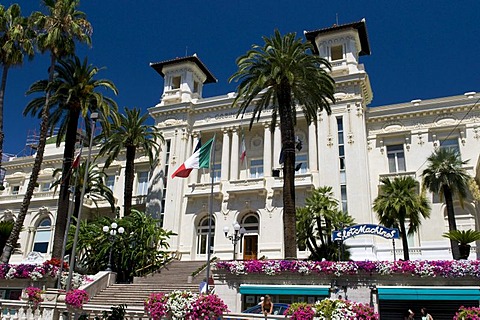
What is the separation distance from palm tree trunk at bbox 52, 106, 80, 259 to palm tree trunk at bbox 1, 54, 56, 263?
1885 mm

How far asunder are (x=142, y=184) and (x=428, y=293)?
106 ft

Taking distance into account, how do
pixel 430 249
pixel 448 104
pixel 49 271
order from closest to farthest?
1. pixel 49 271
2. pixel 430 249
3. pixel 448 104

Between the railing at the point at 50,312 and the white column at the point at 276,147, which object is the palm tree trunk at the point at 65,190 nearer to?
the railing at the point at 50,312

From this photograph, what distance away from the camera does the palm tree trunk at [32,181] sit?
24.6m

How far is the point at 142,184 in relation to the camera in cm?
4469

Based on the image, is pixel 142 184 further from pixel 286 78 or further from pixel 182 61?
pixel 286 78

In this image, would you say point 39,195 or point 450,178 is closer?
point 450,178

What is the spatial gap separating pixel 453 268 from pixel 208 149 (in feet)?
47.9

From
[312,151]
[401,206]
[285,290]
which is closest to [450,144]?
[401,206]

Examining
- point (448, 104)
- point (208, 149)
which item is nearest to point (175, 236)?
point (208, 149)

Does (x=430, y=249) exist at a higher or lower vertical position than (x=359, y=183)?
lower

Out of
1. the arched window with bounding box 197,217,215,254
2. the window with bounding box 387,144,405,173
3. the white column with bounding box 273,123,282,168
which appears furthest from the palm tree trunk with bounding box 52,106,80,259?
the window with bounding box 387,144,405,173

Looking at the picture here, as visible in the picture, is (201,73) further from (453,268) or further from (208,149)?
(453,268)

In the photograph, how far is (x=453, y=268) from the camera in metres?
18.5
